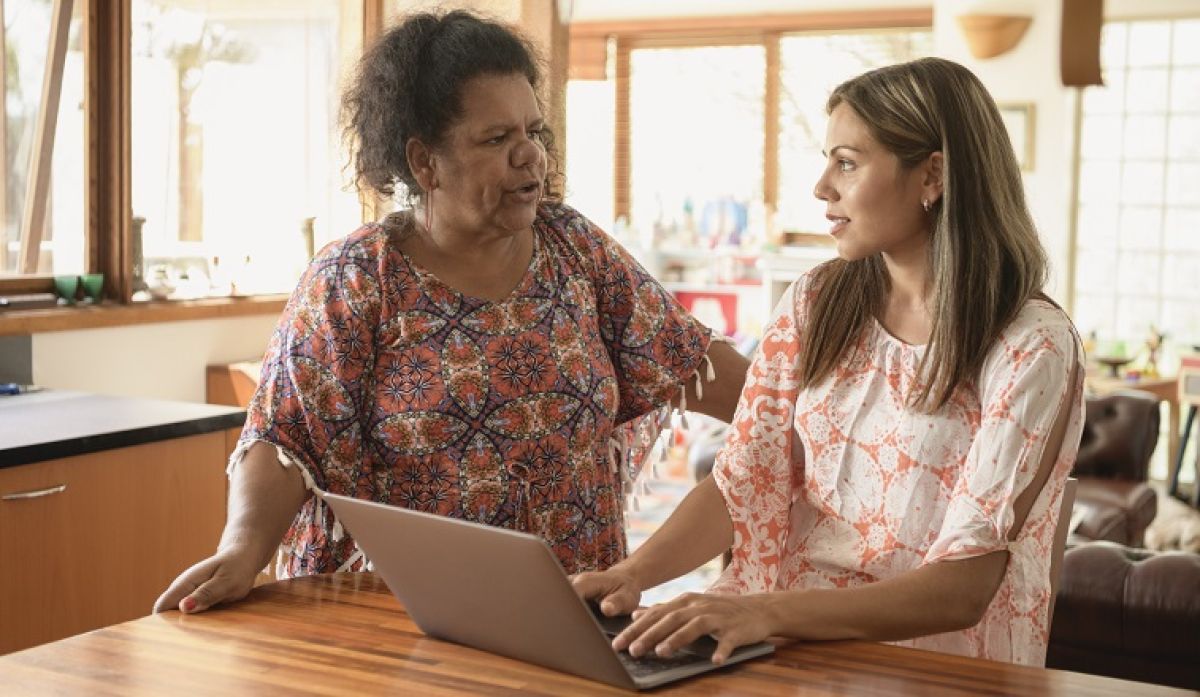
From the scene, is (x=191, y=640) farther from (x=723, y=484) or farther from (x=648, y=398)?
(x=648, y=398)

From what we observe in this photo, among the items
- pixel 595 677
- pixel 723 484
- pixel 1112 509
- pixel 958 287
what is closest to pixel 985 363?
pixel 958 287

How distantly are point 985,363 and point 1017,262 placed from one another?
0.13 metres

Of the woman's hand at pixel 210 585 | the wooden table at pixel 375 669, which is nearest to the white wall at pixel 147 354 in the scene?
the woman's hand at pixel 210 585

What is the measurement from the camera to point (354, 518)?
156cm

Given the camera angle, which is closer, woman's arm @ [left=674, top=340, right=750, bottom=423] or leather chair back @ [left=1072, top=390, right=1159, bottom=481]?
woman's arm @ [left=674, top=340, right=750, bottom=423]

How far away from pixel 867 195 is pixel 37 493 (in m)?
1.72

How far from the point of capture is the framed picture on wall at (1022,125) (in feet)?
24.7

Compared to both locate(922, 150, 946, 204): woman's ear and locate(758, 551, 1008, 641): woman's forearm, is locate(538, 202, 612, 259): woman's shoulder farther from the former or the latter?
locate(758, 551, 1008, 641): woman's forearm

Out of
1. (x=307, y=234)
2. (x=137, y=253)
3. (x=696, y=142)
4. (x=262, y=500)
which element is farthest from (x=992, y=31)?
(x=262, y=500)

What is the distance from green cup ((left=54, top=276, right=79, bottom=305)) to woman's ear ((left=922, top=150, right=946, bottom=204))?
2552mm

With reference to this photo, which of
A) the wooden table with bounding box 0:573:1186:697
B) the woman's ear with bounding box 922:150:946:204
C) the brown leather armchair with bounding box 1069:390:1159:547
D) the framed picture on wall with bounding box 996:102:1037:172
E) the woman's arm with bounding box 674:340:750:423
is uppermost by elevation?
the framed picture on wall with bounding box 996:102:1037:172

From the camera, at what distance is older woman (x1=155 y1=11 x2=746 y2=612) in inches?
80.4

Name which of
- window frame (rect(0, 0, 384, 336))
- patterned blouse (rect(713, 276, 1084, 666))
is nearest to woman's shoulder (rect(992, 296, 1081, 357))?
patterned blouse (rect(713, 276, 1084, 666))

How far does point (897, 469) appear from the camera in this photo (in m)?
1.85
